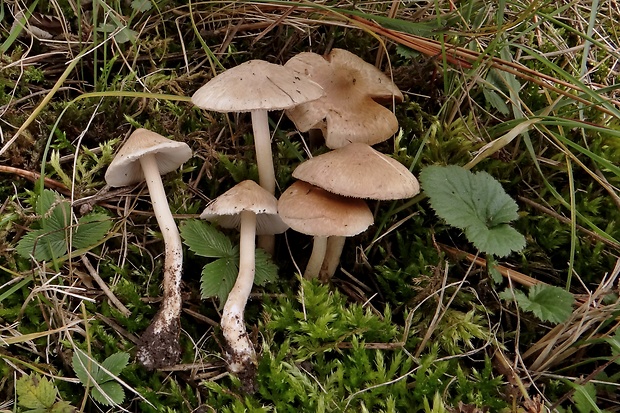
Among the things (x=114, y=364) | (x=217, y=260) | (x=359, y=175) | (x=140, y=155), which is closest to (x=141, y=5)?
(x=140, y=155)

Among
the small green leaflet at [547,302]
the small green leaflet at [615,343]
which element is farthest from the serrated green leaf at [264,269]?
the small green leaflet at [615,343]

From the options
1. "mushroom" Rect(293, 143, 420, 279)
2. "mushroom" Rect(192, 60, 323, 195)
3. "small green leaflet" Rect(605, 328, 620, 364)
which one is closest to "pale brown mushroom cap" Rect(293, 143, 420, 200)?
"mushroom" Rect(293, 143, 420, 279)

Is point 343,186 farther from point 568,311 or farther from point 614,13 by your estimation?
point 614,13

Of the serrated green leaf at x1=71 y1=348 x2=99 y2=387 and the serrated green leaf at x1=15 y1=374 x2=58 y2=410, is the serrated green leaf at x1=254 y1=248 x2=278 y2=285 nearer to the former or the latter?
the serrated green leaf at x1=71 y1=348 x2=99 y2=387

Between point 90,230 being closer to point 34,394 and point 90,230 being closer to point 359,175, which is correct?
point 34,394

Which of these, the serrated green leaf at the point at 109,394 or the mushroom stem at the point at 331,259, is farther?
the mushroom stem at the point at 331,259

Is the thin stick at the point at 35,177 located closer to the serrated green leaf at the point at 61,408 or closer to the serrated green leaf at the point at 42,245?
the serrated green leaf at the point at 42,245
